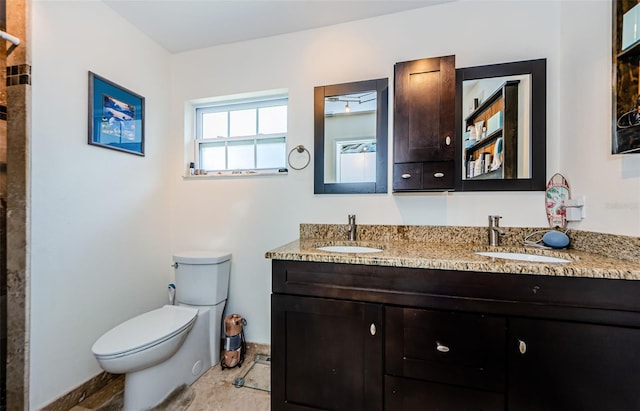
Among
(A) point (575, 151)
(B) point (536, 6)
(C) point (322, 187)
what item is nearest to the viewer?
(A) point (575, 151)

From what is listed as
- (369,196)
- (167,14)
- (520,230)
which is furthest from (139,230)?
(520,230)

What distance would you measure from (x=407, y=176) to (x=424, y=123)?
310mm

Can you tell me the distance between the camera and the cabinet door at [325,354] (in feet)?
3.91

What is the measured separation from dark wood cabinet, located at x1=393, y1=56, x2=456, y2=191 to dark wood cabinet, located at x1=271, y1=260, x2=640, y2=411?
2.01ft

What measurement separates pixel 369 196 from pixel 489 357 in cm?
103

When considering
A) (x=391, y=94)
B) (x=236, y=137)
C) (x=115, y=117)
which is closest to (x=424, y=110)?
(x=391, y=94)

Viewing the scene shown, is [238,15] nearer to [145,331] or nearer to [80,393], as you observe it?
[145,331]

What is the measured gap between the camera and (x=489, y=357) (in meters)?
1.07

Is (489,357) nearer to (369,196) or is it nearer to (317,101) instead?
(369,196)

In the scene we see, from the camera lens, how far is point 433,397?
113cm

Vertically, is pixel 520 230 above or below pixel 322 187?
→ below

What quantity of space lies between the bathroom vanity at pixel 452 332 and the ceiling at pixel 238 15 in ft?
4.99

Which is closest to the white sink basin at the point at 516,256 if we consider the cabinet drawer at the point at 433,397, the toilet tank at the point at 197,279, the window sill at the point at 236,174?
the cabinet drawer at the point at 433,397

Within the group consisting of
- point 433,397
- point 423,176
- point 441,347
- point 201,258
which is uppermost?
point 423,176
